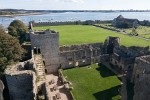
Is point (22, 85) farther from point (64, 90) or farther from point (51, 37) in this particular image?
point (51, 37)

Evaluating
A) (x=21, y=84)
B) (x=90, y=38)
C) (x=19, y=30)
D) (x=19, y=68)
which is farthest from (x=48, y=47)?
(x=90, y=38)

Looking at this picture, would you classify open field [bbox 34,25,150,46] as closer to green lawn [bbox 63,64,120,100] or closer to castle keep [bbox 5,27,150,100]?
castle keep [bbox 5,27,150,100]

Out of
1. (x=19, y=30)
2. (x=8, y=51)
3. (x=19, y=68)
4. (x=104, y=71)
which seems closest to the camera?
(x=19, y=68)

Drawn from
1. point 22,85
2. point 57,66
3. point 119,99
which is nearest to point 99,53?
point 57,66

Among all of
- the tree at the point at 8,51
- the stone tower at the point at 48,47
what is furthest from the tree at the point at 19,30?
the tree at the point at 8,51

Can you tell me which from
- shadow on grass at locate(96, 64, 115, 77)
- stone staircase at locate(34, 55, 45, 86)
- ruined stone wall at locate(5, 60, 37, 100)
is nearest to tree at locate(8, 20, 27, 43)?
stone staircase at locate(34, 55, 45, 86)

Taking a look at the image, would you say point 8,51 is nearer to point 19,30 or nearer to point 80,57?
point 80,57
